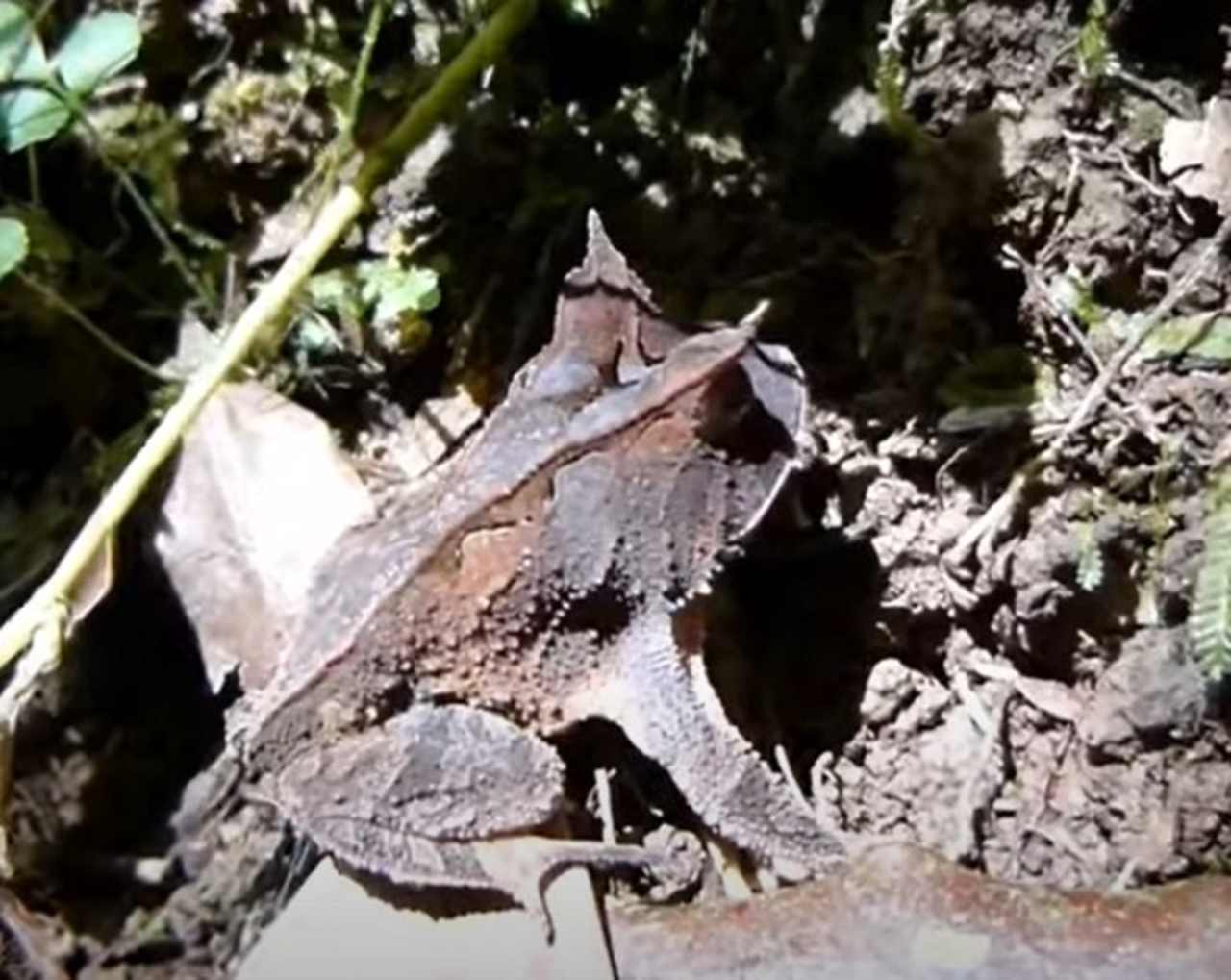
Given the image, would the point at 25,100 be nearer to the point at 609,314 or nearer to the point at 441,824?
the point at 609,314

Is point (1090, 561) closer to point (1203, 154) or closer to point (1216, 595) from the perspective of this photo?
point (1216, 595)

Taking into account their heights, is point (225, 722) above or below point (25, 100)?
below

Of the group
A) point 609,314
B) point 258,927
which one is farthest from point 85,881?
point 609,314

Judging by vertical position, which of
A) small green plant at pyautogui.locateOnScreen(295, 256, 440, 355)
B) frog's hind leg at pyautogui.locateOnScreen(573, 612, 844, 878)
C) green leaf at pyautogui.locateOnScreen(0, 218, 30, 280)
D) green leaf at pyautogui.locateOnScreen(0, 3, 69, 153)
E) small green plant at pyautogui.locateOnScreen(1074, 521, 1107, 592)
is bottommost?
frog's hind leg at pyautogui.locateOnScreen(573, 612, 844, 878)

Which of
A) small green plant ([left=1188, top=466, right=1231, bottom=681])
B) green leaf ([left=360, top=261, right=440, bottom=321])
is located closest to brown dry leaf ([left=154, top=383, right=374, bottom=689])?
green leaf ([left=360, top=261, right=440, bottom=321])

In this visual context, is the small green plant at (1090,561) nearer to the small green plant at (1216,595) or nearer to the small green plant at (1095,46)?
the small green plant at (1216,595)

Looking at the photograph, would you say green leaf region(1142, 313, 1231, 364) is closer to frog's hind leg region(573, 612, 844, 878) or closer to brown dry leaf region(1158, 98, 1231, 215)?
brown dry leaf region(1158, 98, 1231, 215)

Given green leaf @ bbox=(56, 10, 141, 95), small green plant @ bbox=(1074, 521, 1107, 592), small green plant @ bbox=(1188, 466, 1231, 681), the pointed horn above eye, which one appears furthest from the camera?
green leaf @ bbox=(56, 10, 141, 95)
